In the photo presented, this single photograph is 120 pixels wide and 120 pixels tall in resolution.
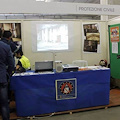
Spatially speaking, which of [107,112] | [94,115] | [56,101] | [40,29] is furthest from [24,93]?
[40,29]

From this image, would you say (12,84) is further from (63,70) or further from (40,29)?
(40,29)

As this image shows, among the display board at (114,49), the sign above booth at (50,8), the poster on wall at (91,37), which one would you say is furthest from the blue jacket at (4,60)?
the display board at (114,49)

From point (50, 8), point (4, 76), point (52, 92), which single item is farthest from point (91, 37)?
point (4, 76)

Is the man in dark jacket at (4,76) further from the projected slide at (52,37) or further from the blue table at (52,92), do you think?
the projected slide at (52,37)

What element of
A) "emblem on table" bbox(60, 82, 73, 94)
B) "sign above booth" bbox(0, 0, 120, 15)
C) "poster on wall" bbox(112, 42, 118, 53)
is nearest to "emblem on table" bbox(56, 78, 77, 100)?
"emblem on table" bbox(60, 82, 73, 94)

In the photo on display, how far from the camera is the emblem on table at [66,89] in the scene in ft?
9.42

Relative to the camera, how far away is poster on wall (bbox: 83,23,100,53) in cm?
461

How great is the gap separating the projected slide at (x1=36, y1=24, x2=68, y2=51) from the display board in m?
1.28

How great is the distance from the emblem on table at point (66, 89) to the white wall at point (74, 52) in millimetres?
1654

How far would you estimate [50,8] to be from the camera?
6.34 feet

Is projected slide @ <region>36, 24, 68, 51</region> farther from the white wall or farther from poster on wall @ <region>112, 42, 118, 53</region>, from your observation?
poster on wall @ <region>112, 42, 118, 53</region>

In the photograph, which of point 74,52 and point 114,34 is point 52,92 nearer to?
point 74,52

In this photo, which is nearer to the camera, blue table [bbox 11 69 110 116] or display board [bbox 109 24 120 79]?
blue table [bbox 11 69 110 116]

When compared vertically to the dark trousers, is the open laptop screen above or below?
above
